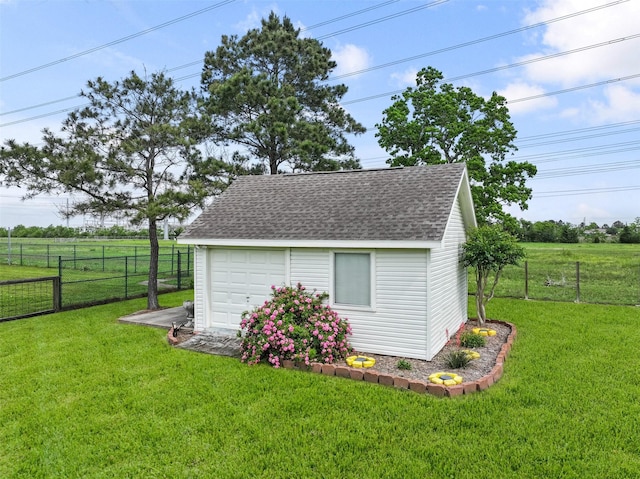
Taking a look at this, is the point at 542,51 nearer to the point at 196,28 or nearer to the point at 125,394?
the point at 196,28

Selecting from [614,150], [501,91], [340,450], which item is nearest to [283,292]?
[340,450]

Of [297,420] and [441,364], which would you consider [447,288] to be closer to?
[441,364]

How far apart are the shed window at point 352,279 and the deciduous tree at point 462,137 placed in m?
12.1

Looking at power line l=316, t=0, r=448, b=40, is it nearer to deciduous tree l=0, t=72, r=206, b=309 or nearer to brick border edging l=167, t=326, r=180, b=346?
deciduous tree l=0, t=72, r=206, b=309

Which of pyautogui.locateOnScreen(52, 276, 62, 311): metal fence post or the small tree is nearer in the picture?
the small tree

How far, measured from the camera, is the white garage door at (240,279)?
843 centimetres

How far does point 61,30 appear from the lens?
15.7m

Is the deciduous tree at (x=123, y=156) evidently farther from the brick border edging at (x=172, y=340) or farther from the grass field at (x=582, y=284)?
the grass field at (x=582, y=284)

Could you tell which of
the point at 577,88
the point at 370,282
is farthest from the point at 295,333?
the point at 577,88

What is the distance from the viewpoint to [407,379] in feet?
18.9

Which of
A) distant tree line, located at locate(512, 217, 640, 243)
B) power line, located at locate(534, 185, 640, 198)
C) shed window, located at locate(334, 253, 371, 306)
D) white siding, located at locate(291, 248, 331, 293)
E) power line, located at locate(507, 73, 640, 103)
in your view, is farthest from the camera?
distant tree line, located at locate(512, 217, 640, 243)

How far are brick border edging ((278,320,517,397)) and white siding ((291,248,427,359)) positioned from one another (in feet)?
3.38

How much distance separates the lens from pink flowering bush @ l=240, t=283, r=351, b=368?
6703 mm

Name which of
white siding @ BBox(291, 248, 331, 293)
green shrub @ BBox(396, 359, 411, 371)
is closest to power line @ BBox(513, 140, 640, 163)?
white siding @ BBox(291, 248, 331, 293)
